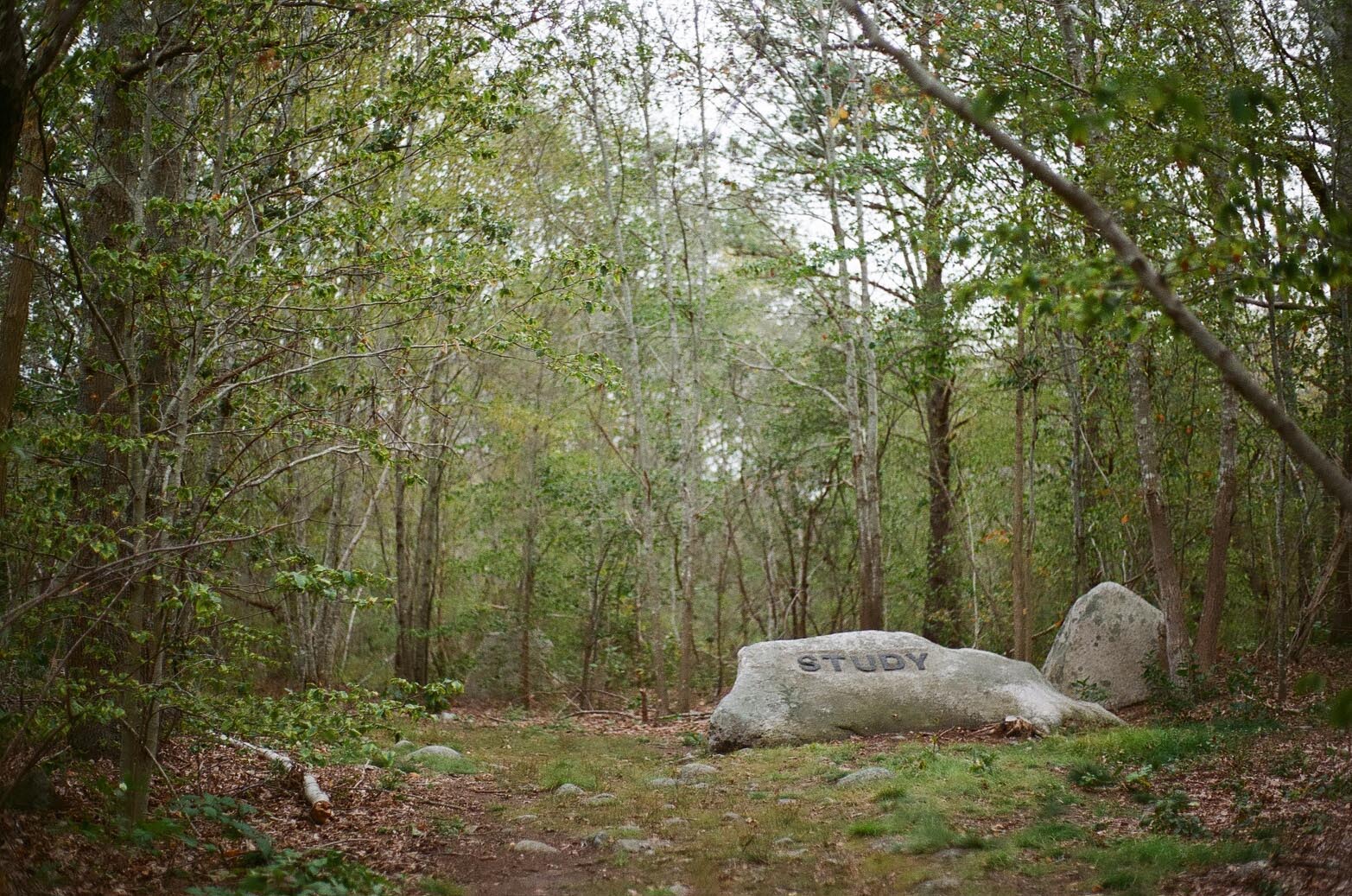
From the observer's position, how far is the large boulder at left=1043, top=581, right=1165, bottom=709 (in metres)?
11.5

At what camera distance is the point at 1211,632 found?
1070cm

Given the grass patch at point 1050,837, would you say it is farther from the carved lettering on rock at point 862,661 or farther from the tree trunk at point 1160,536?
the tree trunk at point 1160,536

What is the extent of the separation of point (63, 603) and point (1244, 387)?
5.15 meters

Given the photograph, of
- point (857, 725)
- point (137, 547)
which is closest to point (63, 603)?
point (137, 547)

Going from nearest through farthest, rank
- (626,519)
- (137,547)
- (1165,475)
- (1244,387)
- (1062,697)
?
1. (1244,387)
2. (137,547)
3. (1062,697)
4. (1165,475)
5. (626,519)

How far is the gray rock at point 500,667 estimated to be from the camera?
717 inches

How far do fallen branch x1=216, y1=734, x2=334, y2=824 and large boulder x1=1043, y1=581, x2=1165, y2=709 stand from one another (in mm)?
8494

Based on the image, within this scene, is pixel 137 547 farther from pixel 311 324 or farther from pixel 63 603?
pixel 311 324

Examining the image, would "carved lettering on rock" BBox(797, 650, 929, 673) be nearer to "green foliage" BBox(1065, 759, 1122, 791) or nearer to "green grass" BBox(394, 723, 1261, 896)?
"green grass" BBox(394, 723, 1261, 896)

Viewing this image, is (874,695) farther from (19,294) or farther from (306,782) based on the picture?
(19,294)

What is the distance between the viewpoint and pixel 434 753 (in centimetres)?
964

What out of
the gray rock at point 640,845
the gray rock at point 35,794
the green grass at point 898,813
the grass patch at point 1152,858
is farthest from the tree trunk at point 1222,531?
the gray rock at point 35,794

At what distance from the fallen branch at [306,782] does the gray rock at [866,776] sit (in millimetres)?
3756

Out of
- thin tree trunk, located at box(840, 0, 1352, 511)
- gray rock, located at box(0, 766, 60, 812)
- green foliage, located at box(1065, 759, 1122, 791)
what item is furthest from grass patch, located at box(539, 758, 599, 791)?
thin tree trunk, located at box(840, 0, 1352, 511)
